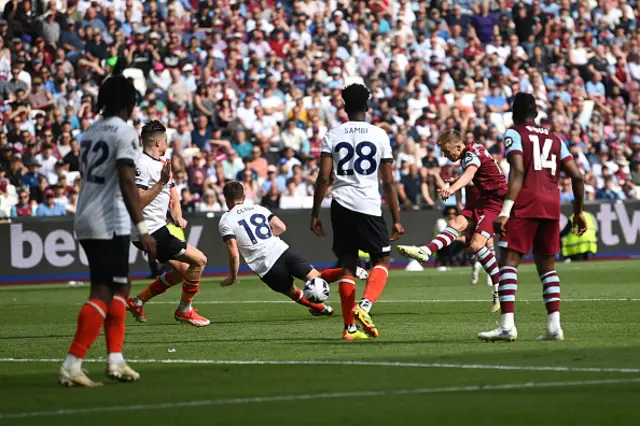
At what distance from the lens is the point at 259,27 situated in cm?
3316

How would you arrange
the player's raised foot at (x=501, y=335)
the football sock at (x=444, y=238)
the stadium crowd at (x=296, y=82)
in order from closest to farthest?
the player's raised foot at (x=501, y=335)
the football sock at (x=444, y=238)
the stadium crowd at (x=296, y=82)

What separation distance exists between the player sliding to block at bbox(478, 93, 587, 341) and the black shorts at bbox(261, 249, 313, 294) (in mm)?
3856

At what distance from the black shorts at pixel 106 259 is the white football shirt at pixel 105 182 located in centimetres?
5

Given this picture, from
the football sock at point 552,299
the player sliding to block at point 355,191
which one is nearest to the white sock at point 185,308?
the player sliding to block at point 355,191

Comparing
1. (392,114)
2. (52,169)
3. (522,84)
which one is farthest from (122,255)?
(522,84)

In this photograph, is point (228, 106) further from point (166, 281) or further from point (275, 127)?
point (166, 281)

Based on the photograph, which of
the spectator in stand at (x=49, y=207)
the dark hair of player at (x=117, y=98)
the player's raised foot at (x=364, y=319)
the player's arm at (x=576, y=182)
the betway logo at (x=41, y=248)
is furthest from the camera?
the spectator in stand at (x=49, y=207)

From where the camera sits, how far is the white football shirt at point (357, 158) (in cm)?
1249

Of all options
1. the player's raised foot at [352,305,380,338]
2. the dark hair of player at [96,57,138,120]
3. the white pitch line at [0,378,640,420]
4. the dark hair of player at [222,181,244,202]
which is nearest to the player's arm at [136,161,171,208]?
the dark hair of player at [96,57,138,120]

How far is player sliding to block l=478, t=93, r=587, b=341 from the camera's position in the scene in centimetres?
1181

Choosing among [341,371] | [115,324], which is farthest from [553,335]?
[115,324]

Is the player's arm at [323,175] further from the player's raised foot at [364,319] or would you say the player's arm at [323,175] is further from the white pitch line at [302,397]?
the white pitch line at [302,397]

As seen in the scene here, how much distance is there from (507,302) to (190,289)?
4.67 metres

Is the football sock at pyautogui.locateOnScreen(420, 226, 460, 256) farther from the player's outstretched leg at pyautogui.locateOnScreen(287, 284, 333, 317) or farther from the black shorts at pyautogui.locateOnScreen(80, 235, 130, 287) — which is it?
the black shorts at pyautogui.locateOnScreen(80, 235, 130, 287)
